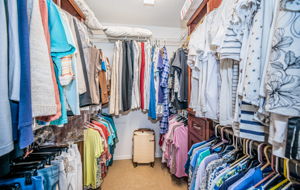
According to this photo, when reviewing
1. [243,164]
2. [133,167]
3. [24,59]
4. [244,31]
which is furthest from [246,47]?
[133,167]

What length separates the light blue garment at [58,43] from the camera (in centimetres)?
72

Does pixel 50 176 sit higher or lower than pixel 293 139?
lower

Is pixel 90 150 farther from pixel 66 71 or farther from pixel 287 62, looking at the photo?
pixel 287 62

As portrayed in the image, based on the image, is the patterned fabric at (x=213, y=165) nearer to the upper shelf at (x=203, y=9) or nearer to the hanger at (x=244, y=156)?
the hanger at (x=244, y=156)

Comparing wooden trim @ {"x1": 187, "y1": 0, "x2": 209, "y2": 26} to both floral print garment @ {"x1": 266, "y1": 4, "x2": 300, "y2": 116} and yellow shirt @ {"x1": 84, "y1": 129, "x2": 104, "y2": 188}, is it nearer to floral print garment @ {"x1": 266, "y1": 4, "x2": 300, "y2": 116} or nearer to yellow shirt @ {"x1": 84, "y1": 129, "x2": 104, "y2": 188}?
floral print garment @ {"x1": 266, "y1": 4, "x2": 300, "y2": 116}

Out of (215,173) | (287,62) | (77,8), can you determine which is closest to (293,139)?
(287,62)

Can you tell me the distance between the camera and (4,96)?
0.42 metres

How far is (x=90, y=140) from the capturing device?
5.43ft

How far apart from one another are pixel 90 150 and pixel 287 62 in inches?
70.0

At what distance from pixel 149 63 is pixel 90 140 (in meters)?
1.25

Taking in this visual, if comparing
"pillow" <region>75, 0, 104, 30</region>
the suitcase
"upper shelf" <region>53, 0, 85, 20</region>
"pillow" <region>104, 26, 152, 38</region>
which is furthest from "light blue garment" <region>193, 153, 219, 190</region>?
"pillow" <region>104, 26, 152, 38</region>

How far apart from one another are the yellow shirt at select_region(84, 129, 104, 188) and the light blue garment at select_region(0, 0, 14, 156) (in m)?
1.28

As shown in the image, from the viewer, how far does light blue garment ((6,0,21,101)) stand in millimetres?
443

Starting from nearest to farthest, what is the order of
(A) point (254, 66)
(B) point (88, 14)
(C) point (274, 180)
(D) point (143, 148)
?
(A) point (254, 66) < (C) point (274, 180) < (B) point (88, 14) < (D) point (143, 148)
